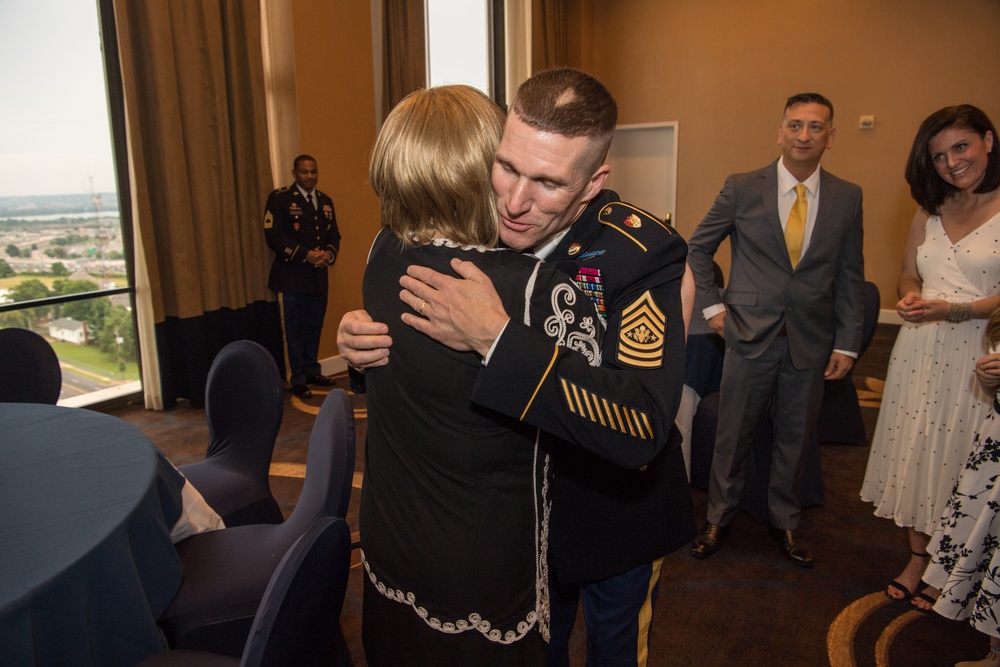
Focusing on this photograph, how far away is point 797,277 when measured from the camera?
2682 millimetres

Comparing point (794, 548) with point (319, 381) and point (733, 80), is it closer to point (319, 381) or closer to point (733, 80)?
point (319, 381)

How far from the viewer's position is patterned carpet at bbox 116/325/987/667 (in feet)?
7.50

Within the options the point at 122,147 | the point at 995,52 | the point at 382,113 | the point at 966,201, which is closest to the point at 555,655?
the point at 966,201

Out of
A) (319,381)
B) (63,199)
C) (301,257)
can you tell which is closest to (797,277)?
(301,257)

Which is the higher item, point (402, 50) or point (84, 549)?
point (402, 50)

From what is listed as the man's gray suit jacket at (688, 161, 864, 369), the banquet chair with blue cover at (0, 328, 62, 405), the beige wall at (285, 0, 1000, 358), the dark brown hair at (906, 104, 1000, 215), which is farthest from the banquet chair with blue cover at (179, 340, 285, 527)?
the beige wall at (285, 0, 1000, 358)

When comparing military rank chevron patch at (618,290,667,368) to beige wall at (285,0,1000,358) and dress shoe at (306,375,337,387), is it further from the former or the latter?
beige wall at (285,0,1000,358)

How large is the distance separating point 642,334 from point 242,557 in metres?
1.38

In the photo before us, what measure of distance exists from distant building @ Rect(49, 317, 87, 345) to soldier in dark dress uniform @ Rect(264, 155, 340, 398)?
1.28m

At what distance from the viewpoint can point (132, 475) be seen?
1.75 m

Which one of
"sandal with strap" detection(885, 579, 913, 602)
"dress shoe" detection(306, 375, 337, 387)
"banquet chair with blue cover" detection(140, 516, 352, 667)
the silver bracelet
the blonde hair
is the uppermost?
the blonde hair

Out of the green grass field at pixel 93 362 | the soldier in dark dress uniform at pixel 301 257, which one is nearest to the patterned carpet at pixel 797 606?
the soldier in dark dress uniform at pixel 301 257

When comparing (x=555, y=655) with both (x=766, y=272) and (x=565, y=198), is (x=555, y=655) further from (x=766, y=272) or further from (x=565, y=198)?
(x=766, y=272)

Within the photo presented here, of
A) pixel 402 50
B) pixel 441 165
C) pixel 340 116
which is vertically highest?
pixel 402 50
